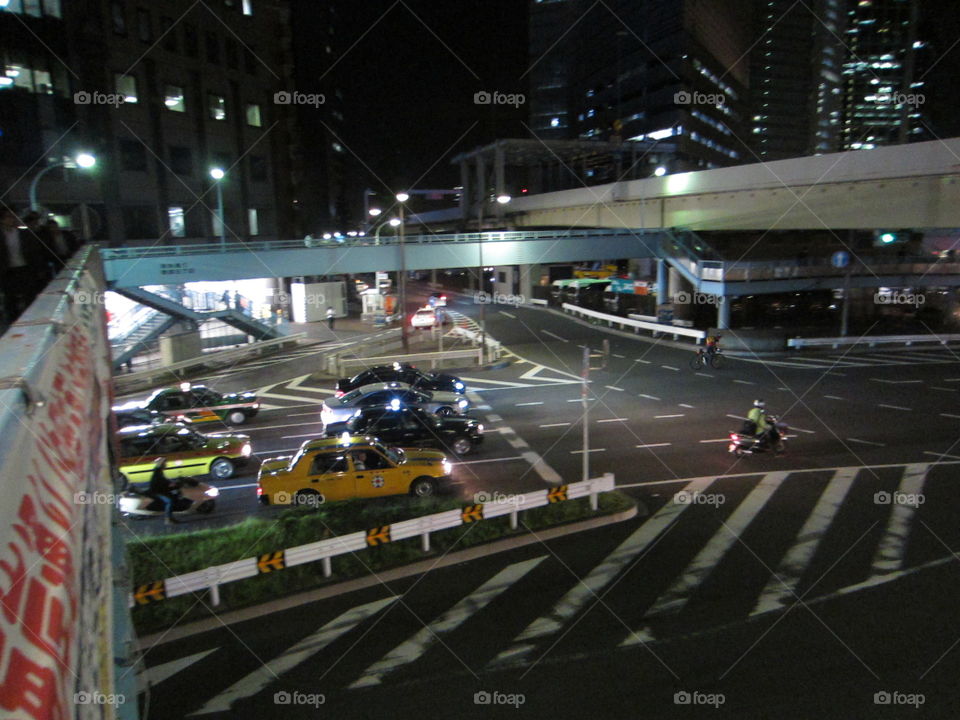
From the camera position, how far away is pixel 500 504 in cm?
1107

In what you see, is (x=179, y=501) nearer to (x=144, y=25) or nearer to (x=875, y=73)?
(x=144, y=25)

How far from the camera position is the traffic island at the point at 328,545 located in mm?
8906

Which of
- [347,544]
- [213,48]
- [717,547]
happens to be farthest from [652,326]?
[213,48]

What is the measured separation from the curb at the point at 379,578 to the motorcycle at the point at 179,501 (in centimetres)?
402

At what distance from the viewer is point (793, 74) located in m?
136

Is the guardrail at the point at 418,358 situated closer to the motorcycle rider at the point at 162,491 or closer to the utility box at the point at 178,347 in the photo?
the utility box at the point at 178,347

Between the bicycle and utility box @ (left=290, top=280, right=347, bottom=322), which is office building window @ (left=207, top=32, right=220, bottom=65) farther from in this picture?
the bicycle

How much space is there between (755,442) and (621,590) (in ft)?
24.5

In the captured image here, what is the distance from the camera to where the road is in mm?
6969

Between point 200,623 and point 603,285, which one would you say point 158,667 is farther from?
point 603,285

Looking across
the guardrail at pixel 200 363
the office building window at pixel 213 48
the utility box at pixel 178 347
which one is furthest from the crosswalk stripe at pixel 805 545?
the office building window at pixel 213 48

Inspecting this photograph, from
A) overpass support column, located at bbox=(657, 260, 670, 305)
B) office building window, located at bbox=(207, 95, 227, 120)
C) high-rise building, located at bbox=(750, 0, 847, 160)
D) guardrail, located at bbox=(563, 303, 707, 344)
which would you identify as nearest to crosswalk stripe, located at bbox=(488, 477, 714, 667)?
guardrail, located at bbox=(563, 303, 707, 344)

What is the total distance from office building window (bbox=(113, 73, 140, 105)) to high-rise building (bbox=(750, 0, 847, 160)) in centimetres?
12561

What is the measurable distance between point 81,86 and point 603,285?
1517 inches
